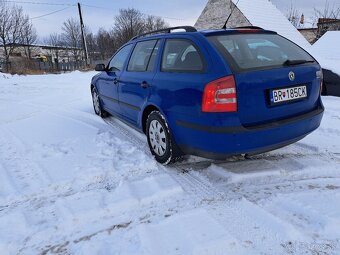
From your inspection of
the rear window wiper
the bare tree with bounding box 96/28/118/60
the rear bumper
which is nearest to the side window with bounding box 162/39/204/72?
the rear bumper

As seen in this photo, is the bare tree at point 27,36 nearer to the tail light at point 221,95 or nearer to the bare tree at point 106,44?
the bare tree at point 106,44

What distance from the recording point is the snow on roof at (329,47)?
27.8 feet

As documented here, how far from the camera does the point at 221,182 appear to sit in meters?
3.27

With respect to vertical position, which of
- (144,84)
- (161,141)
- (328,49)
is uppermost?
(328,49)

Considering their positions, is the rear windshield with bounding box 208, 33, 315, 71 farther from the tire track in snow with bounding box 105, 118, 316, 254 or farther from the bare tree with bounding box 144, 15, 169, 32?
the bare tree with bounding box 144, 15, 169, 32

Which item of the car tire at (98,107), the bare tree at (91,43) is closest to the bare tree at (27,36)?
the bare tree at (91,43)

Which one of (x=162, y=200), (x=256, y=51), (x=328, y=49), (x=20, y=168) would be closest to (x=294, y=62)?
(x=256, y=51)

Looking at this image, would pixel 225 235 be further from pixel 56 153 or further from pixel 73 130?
pixel 73 130

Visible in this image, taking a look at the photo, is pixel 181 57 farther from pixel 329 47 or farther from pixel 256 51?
pixel 329 47

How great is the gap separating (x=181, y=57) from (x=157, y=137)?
1.03 metres

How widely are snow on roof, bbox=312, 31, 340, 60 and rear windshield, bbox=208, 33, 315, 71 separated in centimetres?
558

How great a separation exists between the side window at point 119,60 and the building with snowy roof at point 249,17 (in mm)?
18165

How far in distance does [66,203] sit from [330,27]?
31208 millimetres

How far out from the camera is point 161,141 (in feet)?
12.4
